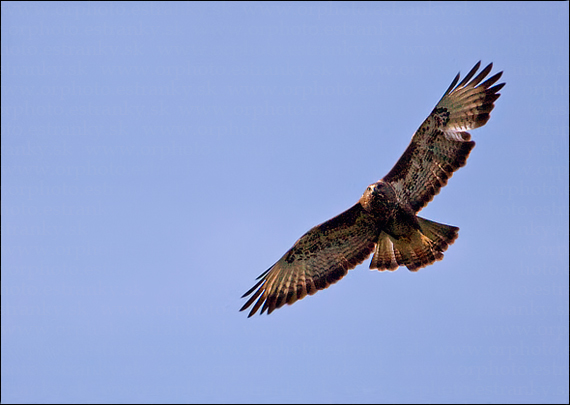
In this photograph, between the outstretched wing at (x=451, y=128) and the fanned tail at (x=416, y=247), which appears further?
the fanned tail at (x=416, y=247)

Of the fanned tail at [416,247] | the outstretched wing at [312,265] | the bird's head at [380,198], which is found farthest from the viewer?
the outstretched wing at [312,265]

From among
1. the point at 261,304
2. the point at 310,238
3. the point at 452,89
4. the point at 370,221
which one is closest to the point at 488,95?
the point at 452,89

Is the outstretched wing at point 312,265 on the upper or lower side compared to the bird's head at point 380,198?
lower

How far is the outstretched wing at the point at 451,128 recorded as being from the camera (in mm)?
15047

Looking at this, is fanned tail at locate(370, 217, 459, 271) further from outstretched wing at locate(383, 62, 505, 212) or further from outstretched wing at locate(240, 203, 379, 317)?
outstretched wing at locate(383, 62, 505, 212)

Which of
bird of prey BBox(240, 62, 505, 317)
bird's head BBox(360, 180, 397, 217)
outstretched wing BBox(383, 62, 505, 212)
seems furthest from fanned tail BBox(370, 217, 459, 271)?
outstretched wing BBox(383, 62, 505, 212)

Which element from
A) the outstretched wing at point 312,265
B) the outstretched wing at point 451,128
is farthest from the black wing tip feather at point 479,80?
the outstretched wing at point 312,265

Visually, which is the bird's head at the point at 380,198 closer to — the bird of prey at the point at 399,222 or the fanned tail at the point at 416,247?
the bird of prey at the point at 399,222

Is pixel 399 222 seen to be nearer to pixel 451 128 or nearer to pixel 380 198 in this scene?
pixel 380 198

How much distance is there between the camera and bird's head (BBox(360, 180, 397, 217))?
15.0 metres

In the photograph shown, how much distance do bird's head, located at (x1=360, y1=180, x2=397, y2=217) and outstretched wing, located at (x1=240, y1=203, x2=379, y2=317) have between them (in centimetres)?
71

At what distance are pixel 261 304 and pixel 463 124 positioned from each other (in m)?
4.70

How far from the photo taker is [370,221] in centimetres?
1556

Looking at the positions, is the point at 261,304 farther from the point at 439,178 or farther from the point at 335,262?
the point at 439,178
